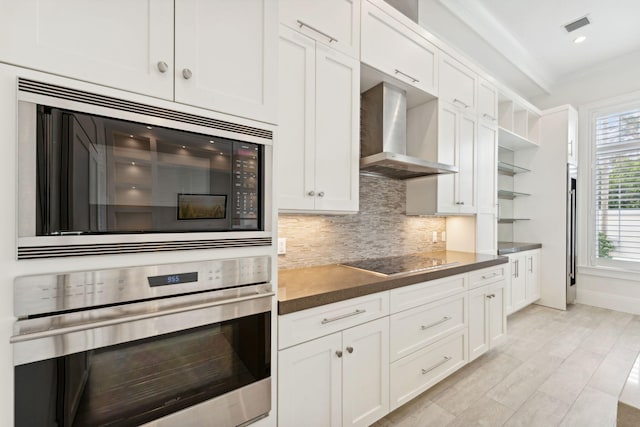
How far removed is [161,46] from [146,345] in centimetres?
101

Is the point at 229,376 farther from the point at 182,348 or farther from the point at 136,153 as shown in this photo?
the point at 136,153

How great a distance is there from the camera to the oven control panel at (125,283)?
77 cm

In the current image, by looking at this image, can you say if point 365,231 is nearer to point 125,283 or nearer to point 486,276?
point 486,276

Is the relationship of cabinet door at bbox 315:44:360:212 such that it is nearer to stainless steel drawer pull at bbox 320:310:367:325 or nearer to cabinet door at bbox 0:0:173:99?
stainless steel drawer pull at bbox 320:310:367:325

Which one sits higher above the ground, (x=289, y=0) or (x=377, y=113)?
(x=289, y=0)

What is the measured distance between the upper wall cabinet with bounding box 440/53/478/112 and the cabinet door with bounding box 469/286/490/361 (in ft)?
5.39

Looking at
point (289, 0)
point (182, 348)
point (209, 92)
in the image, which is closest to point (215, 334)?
point (182, 348)

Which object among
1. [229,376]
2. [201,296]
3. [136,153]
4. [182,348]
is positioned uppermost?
[136,153]

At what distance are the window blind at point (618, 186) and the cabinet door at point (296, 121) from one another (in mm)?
4568

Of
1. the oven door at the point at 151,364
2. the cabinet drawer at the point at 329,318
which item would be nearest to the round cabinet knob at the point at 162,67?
the oven door at the point at 151,364

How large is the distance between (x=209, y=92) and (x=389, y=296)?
138cm

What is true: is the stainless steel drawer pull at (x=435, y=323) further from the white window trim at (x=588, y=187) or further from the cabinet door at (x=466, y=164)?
the white window trim at (x=588, y=187)

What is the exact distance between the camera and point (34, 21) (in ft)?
2.54

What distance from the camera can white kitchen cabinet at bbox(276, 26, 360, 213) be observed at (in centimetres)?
154
